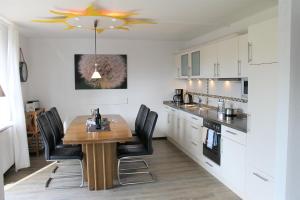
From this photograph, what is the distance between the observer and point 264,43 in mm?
2592

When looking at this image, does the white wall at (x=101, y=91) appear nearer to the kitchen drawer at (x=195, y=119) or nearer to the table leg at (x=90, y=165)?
the kitchen drawer at (x=195, y=119)

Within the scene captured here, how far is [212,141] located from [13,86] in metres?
3.19

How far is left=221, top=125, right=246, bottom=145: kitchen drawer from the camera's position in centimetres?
301

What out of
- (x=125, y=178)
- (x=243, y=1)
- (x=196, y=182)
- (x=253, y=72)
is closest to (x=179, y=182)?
(x=196, y=182)

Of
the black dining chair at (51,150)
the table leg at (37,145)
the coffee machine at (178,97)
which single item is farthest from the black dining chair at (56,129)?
the coffee machine at (178,97)

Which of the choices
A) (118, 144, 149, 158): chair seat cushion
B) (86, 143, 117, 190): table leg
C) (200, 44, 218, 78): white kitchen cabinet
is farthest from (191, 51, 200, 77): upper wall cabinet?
(86, 143, 117, 190): table leg

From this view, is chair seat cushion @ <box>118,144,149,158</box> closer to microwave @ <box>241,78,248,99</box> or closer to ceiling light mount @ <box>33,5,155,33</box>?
microwave @ <box>241,78,248,99</box>

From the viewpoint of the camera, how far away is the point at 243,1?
3.00m

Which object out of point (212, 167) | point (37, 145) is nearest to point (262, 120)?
point (212, 167)

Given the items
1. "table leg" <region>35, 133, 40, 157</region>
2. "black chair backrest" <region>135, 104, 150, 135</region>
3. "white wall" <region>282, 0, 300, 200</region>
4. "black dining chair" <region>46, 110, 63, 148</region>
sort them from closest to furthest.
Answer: "white wall" <region>282, 0, 300, 200</region>
"black dining chair" <region>46, 110, 63, 148</region>
"black chair backrest" <region>135, 104, 150, 135</region>
"table leg" <region>35, 133, 40, 157</region>

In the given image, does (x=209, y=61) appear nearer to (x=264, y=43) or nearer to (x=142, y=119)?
(x=142, y=119)

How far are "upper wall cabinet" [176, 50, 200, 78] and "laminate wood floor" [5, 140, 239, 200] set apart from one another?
1905 mm

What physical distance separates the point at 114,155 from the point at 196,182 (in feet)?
4.05

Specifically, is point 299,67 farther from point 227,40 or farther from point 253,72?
point 227,40
